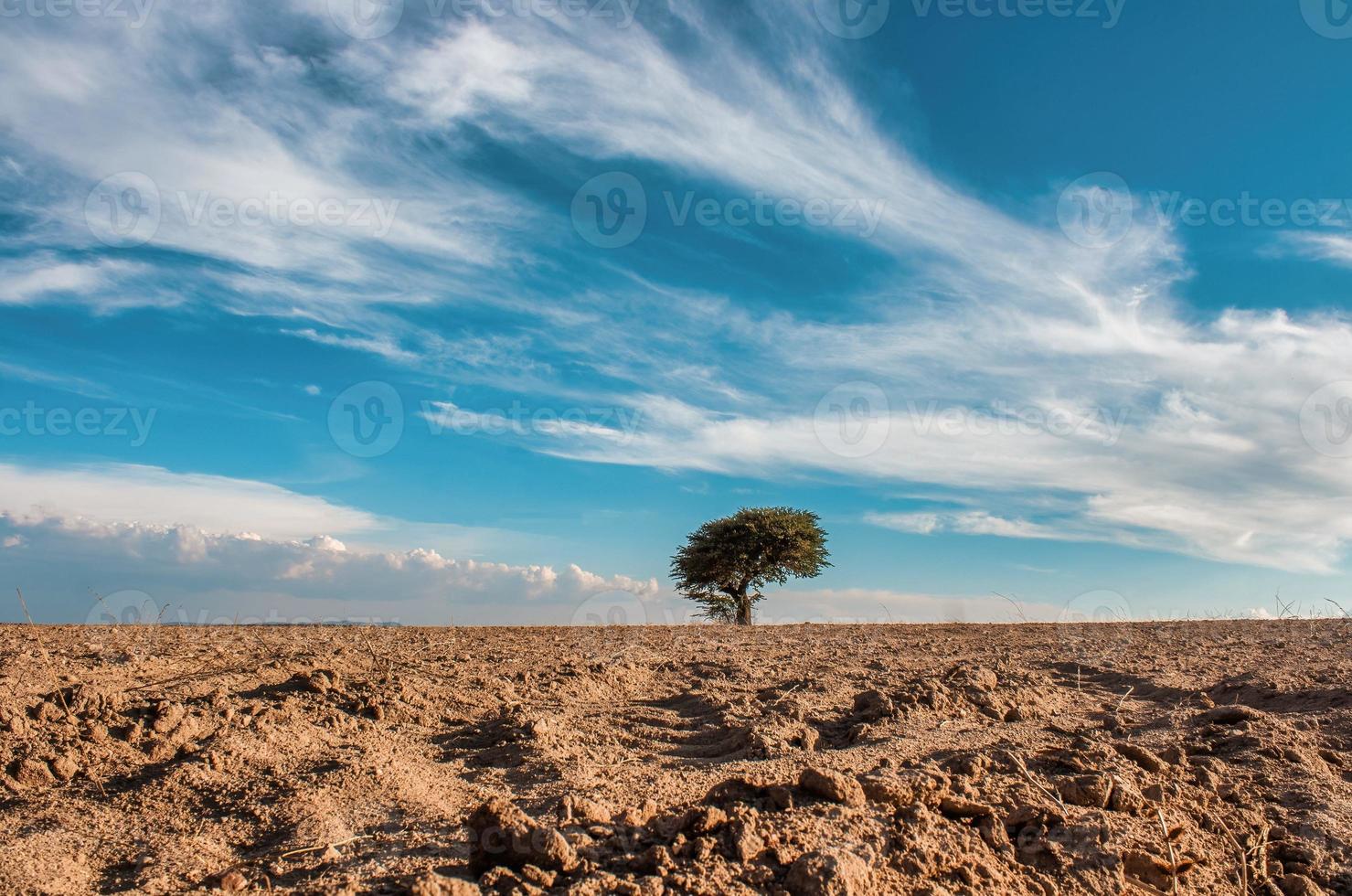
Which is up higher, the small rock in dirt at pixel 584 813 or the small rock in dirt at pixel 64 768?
the small rock in dirt at pixel 584 813

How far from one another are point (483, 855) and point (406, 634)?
28.3ft

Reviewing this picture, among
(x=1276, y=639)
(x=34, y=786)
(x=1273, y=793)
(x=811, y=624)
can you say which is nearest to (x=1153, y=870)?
(x=1273, y=793)

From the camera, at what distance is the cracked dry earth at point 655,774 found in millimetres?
3602

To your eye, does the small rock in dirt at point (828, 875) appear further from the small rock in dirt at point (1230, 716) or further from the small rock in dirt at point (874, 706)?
the small rock in dirt at point (1230, 716)

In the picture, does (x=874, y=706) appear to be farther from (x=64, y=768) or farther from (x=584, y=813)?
(x=64, y=768)

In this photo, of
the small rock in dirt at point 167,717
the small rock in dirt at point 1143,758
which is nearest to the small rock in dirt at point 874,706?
the small rock in dirt at point 1143,758

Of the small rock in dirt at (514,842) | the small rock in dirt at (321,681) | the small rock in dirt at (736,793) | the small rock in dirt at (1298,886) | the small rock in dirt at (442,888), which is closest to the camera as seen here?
the small rock in dirt at (442,888)

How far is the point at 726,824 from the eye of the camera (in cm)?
356

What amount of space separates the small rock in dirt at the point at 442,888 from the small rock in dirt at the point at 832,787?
4.93ft

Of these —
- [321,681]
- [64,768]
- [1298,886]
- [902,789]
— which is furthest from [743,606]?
[902,789]

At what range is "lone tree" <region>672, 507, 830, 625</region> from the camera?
26094mm

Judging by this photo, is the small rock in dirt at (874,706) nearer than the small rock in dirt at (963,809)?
No

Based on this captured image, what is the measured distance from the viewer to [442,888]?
10.4ft

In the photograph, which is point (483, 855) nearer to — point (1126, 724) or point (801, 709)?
point (801, 709)
